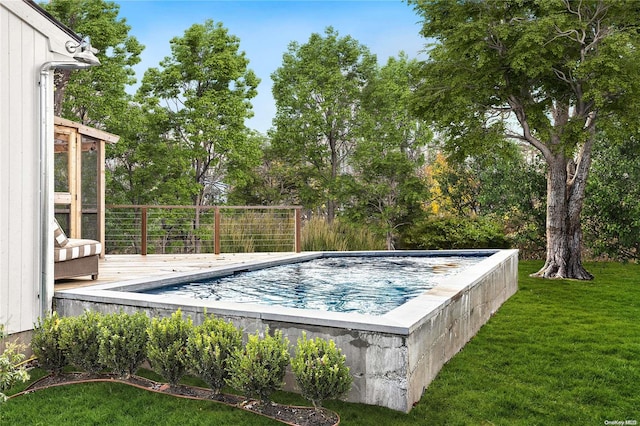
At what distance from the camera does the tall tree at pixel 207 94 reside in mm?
13391

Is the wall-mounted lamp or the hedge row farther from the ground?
the wall-mounted lamp

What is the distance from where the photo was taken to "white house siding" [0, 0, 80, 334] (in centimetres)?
395

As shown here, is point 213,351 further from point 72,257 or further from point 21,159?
point 72,257

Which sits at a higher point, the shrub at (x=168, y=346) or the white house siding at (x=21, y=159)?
the white house siding at (x=21, y=159)

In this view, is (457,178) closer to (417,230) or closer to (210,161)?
(417,230)

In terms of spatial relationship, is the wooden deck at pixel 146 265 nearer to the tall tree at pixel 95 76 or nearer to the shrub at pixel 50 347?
the shrub at pixel 50 347

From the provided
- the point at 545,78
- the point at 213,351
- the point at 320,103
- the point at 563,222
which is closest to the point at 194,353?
the point at 213,351

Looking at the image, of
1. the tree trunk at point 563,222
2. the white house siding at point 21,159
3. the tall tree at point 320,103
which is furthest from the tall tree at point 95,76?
the tree trunk at point 563,222

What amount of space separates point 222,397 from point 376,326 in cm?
114

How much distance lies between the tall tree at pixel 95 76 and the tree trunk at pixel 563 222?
10.5m

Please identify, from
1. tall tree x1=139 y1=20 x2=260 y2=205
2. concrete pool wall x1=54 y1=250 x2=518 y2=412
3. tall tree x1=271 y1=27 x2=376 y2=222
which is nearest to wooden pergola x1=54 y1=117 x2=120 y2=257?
concrete pool wall x1=54 y1=250 x2=518 y2=412

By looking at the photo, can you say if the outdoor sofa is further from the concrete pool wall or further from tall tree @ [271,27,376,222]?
tall tree @ [271,27,376,222]

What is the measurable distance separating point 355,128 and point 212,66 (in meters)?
4.46

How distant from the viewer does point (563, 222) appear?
9414mm
